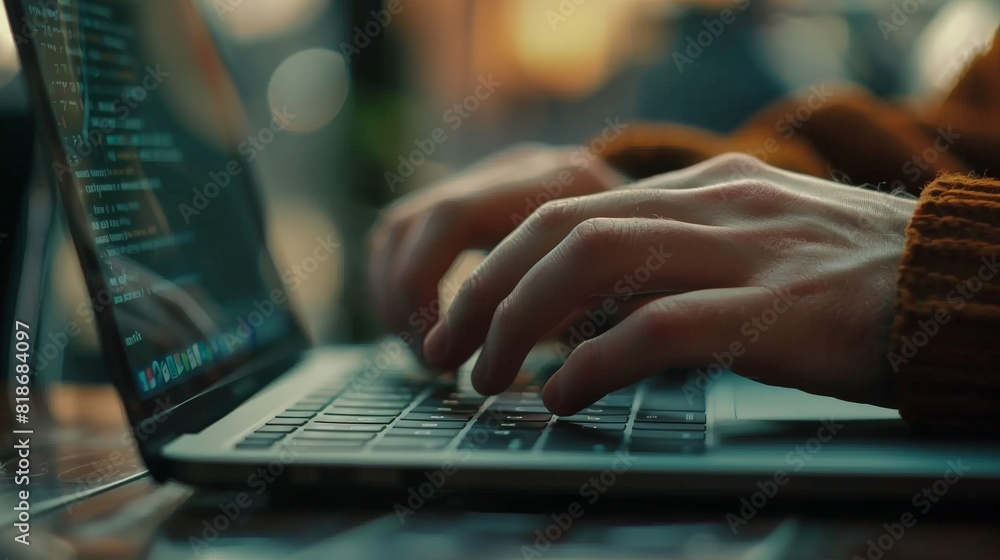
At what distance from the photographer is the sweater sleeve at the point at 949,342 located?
43 cm

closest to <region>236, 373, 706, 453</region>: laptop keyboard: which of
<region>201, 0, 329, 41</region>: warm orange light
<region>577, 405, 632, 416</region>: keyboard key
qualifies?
<region>577, 405, 632, 416</region>: keyboard key

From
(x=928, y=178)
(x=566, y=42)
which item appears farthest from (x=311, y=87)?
(x=928, y=178)

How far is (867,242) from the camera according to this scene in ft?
1.67

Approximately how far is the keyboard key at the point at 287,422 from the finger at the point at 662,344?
5.7 inches

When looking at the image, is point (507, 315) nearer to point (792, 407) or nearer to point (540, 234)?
point (540, 234)

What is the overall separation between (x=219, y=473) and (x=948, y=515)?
337 millimetres

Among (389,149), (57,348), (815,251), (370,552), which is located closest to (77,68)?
(57,348)

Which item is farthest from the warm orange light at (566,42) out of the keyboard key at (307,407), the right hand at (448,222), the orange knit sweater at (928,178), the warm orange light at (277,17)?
the keyboard key at (307,407)

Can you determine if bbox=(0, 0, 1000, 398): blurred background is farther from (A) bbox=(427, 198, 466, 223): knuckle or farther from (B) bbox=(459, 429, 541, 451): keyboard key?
(B) bbox=(459, 429, 541, 451): keyboard key

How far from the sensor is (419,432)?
44cm

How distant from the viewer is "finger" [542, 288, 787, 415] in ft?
1.44

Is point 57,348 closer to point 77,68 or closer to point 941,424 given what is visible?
point 77,68

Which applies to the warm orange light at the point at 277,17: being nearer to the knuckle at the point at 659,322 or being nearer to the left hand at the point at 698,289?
the left hand at the point at 698,289

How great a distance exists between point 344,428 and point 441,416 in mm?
60
